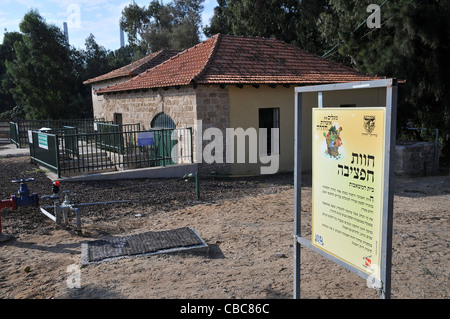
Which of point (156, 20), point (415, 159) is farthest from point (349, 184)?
point (156, 20)

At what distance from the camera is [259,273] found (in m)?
5.09

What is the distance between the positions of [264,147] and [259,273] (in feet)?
27.6

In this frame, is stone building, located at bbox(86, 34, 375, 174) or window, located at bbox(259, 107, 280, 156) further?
window, located at bbox(259, 107, 280, 156)

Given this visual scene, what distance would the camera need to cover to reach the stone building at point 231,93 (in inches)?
474

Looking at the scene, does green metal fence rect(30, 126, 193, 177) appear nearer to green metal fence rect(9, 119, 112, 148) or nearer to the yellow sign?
green metal fence rect(9, 119, 112, 148)

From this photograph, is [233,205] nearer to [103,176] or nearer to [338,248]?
[103,176]

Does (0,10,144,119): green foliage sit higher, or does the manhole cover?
(0,10,144,119): green foliage

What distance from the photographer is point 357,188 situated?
3053 mm

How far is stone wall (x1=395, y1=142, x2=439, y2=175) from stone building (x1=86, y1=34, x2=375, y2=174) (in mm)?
3064

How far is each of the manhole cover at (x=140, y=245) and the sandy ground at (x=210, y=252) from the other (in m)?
0.16

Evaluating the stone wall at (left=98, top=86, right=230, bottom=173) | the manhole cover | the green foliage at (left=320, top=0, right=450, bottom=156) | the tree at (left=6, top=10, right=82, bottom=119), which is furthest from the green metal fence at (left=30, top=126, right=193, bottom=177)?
the tree at (left=6, top=10, right=82, bottom=119)

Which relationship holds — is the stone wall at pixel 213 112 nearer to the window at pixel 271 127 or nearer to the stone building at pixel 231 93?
the stone building at pixel 231 93

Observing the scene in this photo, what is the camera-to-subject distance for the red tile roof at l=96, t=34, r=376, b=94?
1220 centimetres

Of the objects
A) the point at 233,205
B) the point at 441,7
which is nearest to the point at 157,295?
the point at 233,205
